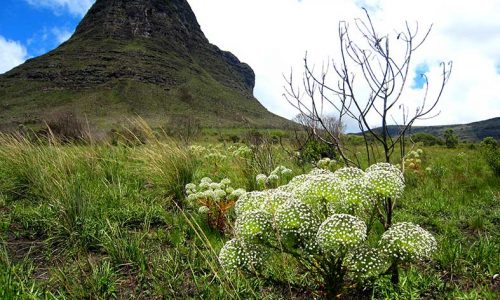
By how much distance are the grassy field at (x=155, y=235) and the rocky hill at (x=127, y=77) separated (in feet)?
225

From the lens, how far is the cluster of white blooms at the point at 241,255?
2400 mm

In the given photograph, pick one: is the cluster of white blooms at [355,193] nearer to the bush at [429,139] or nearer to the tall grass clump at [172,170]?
the tall grass clump at [172,170]

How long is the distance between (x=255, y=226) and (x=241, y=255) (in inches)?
11.0

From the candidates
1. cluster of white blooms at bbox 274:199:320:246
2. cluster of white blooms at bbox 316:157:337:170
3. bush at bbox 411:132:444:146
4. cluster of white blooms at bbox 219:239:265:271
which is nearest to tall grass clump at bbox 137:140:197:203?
cluster of white blooms at bbox 316:157:337:170

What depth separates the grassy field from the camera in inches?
126

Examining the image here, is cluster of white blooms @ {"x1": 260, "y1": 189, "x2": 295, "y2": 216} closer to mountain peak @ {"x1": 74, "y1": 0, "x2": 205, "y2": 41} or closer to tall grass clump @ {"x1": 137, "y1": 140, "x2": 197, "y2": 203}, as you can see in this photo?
tall grass clump @ {"x1": 137, "y1": 140, "x2": 197, "y2": 203}

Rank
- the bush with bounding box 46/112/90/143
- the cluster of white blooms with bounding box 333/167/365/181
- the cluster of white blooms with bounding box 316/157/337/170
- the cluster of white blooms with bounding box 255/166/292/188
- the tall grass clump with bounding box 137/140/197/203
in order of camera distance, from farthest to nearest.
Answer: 1. the bush with bounding box 46/112/90/143
2. the tall grass clump with bounding box 137/140/197/203
3. the cluster of white blooms with bounding box 316/157/337/170
4. the cluster of white blooms with bounding box 255/166/292/188
5. the cluster of white blooms with bounding box 333/167/365/181

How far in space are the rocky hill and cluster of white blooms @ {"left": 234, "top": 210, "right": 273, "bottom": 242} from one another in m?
73.5

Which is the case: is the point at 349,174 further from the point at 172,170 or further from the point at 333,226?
the point at 172,170

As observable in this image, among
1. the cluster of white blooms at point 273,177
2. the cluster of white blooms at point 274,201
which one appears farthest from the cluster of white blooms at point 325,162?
the cluster of white blooms at point 274,201

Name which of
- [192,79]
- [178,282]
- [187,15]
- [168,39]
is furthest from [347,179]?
[187,15]

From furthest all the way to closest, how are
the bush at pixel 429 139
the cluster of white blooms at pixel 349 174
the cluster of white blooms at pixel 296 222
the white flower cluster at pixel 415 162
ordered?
the bush at pixel 429 139
the white flower cluster at pixel 415 162
the cluster of white blooms at pixel 349 174
the cluster of white blooms at pixel 296 222

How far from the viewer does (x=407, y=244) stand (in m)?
2.18

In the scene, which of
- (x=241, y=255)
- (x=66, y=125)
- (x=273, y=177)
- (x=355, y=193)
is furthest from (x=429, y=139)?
(x=241, y=255)
